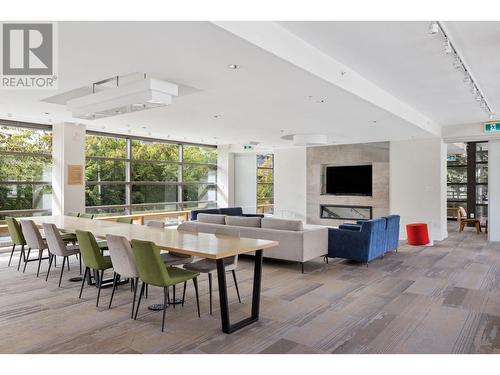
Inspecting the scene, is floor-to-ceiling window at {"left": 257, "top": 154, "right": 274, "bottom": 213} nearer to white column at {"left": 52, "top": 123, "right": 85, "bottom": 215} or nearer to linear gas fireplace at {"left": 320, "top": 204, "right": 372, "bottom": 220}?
linear gas fireplace at {"left": 320, "top": 204, "right": 372, "bottom": 220}

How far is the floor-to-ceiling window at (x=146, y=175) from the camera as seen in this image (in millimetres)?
9969

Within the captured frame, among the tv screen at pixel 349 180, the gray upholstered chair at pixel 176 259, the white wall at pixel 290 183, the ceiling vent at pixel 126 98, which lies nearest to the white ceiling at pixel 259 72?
the ceiling vent at pixel 126 98

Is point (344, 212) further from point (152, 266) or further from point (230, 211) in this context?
point (152, 266)

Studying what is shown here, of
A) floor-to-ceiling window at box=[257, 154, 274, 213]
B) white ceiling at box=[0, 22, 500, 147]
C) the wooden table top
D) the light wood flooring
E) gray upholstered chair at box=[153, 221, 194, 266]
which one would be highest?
white ceiling at box=[0, 22, 500, 147]

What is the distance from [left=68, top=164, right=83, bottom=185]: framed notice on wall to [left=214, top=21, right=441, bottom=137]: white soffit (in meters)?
6.52

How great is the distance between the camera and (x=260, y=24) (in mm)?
3463

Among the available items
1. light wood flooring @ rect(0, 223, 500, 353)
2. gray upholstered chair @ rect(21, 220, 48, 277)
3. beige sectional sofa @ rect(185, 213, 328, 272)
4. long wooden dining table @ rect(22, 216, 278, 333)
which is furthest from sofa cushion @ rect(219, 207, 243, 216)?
long wooden dining table @ rect(22, 216, 278, 333)

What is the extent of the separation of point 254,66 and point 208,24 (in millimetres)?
A: 1129

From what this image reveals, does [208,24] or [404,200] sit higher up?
[208,24]

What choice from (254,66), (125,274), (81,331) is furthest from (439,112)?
(81,331)

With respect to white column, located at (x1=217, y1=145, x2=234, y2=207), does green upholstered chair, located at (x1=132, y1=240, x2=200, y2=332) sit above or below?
below

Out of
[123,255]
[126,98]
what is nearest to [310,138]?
[126,98]

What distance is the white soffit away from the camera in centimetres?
335
